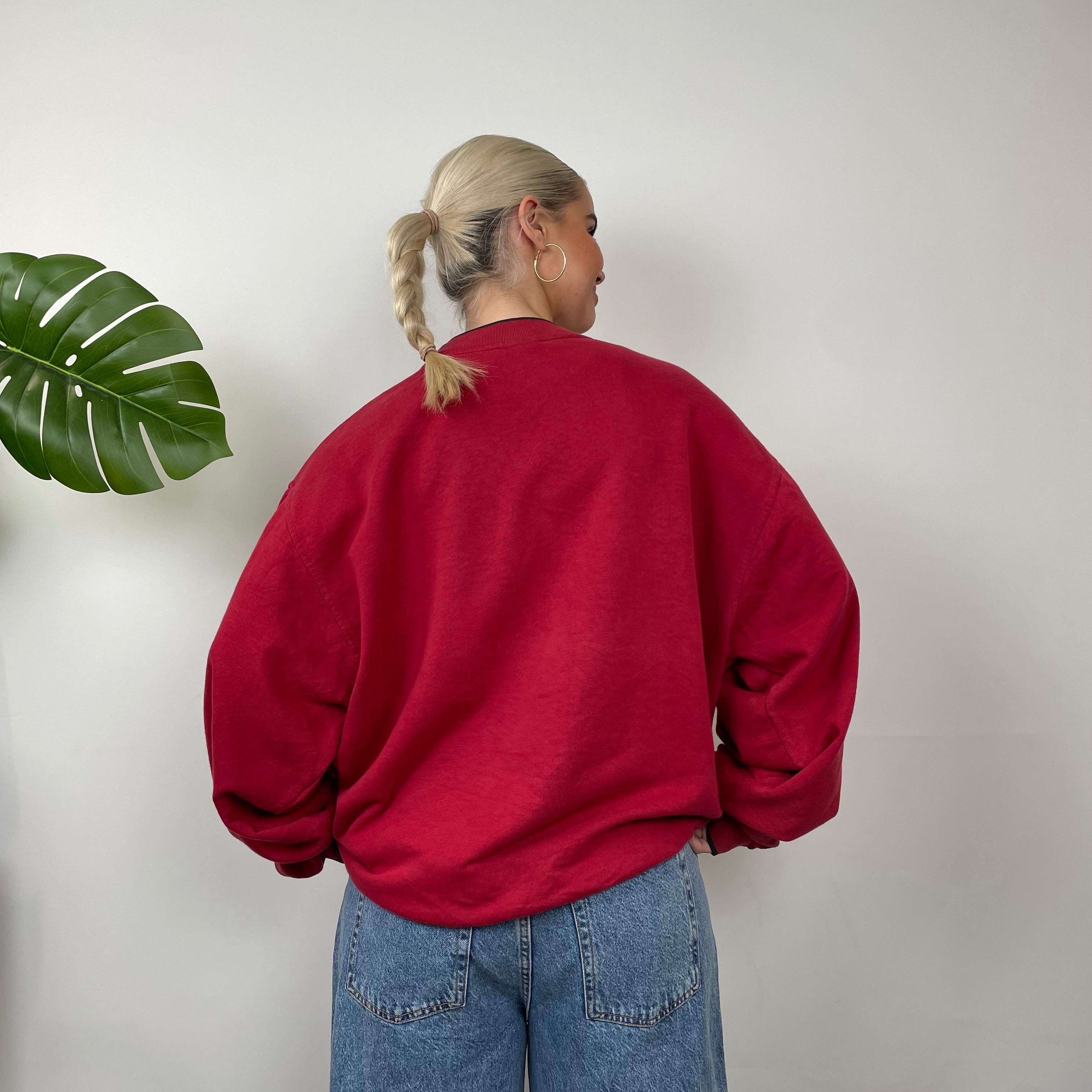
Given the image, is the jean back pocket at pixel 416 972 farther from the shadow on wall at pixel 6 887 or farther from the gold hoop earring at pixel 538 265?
the shadow on wall at pixel 6 887

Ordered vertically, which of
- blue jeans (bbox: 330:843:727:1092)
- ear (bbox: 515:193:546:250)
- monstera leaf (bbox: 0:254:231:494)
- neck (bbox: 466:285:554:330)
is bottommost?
blue jeans (bbox: 330:843:727:1092)

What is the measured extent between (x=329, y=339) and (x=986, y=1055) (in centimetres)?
187

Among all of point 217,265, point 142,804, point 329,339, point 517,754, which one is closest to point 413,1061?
point 517,754

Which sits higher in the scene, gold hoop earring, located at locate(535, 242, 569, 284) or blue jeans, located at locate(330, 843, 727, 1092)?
gold hoop earring, located at locate(535, 242, 569, 284)

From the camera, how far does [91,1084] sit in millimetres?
1629

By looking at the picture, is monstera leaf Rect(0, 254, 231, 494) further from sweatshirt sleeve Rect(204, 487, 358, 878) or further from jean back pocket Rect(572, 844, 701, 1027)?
jean back pocket Rect(572, 844, 701, 1027)

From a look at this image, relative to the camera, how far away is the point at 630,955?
0.94m

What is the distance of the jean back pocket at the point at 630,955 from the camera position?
940 mm

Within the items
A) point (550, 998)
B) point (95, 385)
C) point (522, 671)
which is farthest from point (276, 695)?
point (95, 385)

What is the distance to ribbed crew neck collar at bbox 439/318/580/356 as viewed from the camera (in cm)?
104

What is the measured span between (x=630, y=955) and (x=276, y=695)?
1.67 ft

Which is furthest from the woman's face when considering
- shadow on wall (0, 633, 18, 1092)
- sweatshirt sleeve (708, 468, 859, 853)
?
shadow on wall (0, 633, 18, 1092)

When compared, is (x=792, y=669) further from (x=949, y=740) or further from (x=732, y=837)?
(x=949, y=740)

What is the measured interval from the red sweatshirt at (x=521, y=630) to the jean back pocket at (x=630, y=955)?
0.03 m
